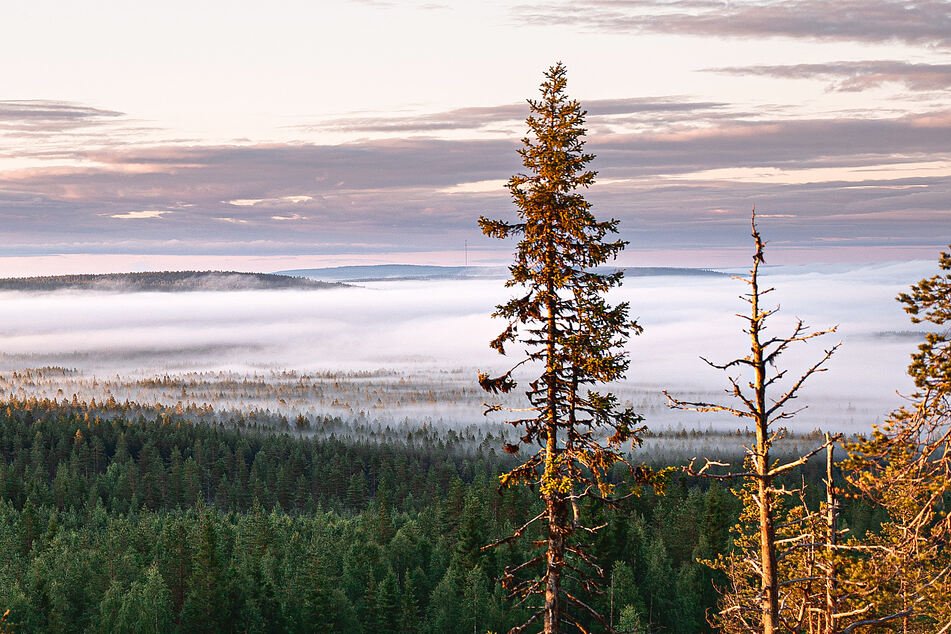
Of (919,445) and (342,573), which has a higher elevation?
(919,445)

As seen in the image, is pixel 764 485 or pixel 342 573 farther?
pixel 342 573

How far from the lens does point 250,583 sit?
79188 mm

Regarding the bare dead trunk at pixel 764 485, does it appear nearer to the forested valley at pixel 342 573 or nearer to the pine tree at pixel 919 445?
the pine tree at pixel 919 445

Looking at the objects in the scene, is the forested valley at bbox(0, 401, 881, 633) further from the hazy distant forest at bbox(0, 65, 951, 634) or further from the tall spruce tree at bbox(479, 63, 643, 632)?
the tall spruce tree at bbox(479, 63, 643, 632)

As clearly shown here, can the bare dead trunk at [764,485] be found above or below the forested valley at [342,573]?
above

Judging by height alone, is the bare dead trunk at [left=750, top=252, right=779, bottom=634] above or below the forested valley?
above

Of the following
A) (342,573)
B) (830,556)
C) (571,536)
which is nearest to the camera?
(830,556)

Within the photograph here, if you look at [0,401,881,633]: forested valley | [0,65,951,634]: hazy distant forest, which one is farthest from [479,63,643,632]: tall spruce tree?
[0,401,881,633]: forested valley

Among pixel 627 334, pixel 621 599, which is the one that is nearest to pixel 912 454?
pixel 627 334

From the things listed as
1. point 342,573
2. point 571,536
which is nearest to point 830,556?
point 571,536

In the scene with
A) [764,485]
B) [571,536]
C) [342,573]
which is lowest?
[342,573]

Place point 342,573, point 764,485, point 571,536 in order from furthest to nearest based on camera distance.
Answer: point 342,573 → point 571,536 → point 764,485

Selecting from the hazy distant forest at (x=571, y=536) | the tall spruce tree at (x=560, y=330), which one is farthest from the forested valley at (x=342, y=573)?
the tall spruce tree at (x=560, y=330)

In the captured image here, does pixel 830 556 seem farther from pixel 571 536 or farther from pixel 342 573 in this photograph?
pixel 342 573
